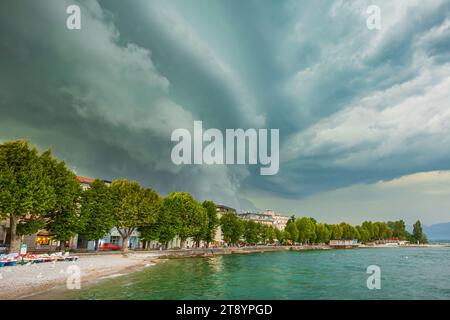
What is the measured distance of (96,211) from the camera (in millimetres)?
70312

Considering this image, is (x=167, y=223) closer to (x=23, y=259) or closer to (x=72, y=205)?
(x=72, y=205)

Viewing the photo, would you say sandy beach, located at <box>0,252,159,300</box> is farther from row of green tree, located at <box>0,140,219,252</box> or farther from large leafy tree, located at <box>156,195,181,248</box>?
large leafy tree, located at <box>156,195,181,248</box>

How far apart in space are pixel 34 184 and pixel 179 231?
51926 millimetres

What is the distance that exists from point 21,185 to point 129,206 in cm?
3015

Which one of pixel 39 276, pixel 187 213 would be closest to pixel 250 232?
pixel 187 213

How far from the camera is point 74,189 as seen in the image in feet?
200

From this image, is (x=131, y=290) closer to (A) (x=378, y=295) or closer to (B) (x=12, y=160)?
(A) (x=378, y=295)

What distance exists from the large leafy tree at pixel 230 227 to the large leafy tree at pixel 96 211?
62957 mm

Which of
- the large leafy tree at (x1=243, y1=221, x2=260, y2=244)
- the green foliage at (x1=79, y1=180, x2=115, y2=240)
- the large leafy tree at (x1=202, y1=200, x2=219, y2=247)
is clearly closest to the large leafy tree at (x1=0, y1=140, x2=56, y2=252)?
the green foliage at (x1=79, y1=180, x2=115, y2=240)

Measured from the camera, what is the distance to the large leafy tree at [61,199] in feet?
188

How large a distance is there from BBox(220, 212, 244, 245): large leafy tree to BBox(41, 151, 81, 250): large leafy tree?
240ft

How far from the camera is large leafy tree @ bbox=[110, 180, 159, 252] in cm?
7631
